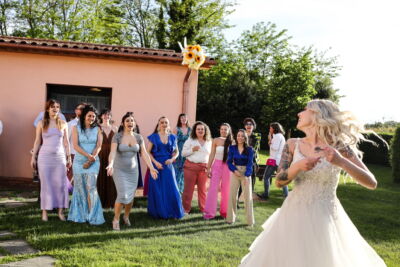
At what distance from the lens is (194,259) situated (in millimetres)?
4902

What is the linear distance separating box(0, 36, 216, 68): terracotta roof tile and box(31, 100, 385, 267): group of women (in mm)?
2492

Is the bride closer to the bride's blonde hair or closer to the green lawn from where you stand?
the bride's blonde hair

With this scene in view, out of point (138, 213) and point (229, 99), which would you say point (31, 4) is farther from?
point (138, 213)

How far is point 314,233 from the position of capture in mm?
3143

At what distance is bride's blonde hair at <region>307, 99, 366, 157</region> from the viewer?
3186 mm

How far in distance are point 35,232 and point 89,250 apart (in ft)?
4.50

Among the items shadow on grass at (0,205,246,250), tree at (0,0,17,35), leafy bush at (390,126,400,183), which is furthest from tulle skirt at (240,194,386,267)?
tree at (0,0,17,35)

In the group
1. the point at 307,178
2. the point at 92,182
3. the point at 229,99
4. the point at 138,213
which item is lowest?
the point at 138,213

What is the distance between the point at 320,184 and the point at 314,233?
431mm

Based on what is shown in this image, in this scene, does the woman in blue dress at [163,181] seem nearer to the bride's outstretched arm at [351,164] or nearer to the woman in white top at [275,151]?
the woman in white top at [275,151]

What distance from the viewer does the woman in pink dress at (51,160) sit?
684cm

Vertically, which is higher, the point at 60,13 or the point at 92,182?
the point at 60,13

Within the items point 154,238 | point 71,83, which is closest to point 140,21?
point 71,83

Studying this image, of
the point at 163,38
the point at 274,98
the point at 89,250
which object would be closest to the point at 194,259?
the point at 89,250
